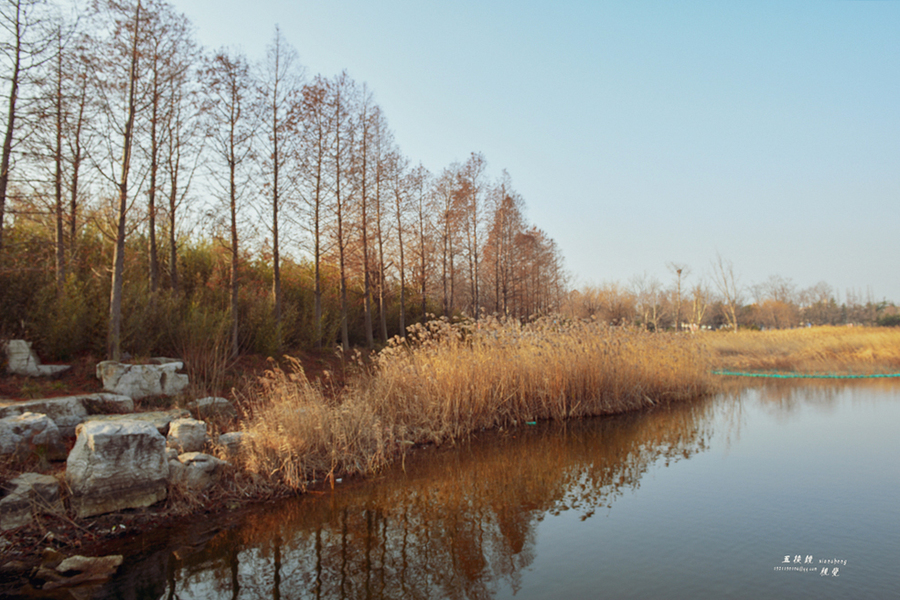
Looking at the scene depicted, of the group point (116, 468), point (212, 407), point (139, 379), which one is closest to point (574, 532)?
point (116, 468)

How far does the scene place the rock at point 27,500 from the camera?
4422mm

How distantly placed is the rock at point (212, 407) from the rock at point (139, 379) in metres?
0.67

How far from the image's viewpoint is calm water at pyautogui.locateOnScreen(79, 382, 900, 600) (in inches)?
147

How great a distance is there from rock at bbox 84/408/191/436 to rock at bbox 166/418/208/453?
0.42m

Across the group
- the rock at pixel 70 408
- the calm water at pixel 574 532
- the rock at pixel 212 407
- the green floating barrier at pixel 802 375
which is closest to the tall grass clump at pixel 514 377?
the calm water at pixel 574 532

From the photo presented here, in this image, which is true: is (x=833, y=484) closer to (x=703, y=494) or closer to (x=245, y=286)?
(x=703, y=494)

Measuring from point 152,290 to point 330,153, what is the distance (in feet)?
22.6

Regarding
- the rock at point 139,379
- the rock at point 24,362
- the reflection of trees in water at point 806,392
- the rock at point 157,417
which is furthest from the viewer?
the reflection of trees in water at point 806,392

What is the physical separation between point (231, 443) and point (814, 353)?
70.8ft

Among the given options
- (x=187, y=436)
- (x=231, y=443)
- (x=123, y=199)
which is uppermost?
(x=123, y=199)

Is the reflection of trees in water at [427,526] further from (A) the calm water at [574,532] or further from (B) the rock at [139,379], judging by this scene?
(B) the rock at [139,379]

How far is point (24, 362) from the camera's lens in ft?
26.1

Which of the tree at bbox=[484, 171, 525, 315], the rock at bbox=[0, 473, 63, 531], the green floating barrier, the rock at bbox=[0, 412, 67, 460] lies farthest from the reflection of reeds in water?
the tree at bbox=[484, 171, 525, 315]

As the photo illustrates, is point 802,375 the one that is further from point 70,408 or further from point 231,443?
point 70,408
